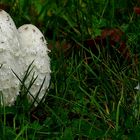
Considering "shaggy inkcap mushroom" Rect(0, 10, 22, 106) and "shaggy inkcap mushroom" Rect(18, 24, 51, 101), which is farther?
"shaggy inkcap mushroom" Rect(18, 24, 51, 101)

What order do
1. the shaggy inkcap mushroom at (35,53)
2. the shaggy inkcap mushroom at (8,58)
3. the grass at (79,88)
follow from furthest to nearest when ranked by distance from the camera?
the shaggy inkcap mushroom at (35,53) → the shaggy inkcap mushroom at (8,58) → the grass at (79,88)

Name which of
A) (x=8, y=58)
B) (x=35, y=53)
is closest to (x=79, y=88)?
(x=35, y=53)

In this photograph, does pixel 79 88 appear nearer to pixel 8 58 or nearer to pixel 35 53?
pixel 35 53

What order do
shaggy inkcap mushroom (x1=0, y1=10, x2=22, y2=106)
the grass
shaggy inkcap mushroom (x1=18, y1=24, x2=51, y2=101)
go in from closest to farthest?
the grass < shaggy inkcap mushroom (x1=0, y1=10, x2=22, y2=106) < shaggy inkcap mushroom (x1=18, y1=24, x2=51, y2=101)

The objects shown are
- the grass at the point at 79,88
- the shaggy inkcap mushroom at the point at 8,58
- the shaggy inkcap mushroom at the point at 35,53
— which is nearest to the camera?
the grass at the point at 79,88

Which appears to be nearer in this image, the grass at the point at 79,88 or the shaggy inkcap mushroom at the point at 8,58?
the grass at the point at 79,88

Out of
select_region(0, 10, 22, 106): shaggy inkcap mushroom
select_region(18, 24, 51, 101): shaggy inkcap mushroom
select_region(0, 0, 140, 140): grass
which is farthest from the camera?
select_region(18, 24, 51, 101): shaggy inkcap mushroom
